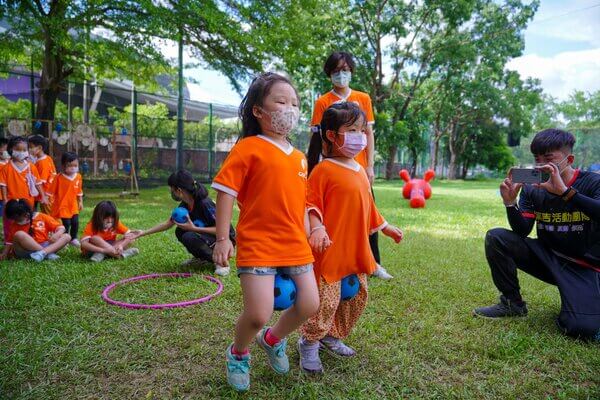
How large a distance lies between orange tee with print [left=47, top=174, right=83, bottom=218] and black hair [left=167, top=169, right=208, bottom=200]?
2.19m

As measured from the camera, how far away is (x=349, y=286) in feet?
8.93

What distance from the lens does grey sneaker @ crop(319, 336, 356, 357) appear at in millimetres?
2840

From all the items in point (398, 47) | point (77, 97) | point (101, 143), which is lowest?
point (101, 143)

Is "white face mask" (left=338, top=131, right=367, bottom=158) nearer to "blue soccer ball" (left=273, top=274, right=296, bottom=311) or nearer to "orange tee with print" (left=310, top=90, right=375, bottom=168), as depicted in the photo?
"blue soccer ball" (left=273, top=274, right=296, bottom=311)

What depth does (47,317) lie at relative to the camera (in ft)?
11.1

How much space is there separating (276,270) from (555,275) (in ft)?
7.21

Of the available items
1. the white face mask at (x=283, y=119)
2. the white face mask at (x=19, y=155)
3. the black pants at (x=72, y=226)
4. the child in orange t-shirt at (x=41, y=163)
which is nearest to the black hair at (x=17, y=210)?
the black pants at (x=72, y=226)

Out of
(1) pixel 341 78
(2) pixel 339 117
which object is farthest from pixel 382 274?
(2) pixel 339 117

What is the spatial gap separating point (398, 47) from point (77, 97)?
16.5m

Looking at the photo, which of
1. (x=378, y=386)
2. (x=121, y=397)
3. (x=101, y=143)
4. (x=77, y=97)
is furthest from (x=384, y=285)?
(x=77, y=97)

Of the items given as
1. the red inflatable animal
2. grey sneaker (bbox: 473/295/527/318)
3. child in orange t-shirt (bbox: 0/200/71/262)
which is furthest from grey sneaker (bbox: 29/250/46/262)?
the red inflatable animal

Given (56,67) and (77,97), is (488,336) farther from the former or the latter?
(77,97)

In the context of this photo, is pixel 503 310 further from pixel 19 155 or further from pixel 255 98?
pixel 19 155

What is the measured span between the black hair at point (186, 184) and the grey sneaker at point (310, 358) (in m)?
2.58
